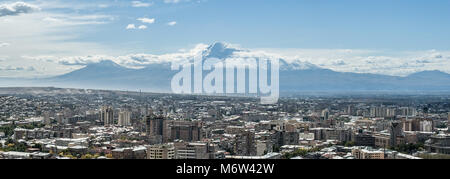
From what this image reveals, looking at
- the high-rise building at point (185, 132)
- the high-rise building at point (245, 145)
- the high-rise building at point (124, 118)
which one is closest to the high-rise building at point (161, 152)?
the high-rise building at point (245, 145)

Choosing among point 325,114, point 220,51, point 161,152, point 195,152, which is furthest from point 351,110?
point 161,152

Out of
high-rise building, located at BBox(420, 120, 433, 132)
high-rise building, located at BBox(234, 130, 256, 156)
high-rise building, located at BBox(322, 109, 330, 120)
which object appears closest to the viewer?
high-rise building, located at BBox(234, 130, 256, 156)

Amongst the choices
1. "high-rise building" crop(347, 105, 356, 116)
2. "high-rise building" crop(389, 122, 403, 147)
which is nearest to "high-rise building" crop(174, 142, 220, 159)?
"high-rise building" crop(389, 122, 403, 147)

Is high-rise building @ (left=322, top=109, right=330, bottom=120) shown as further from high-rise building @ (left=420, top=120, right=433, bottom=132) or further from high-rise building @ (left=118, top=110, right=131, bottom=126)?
high-rise building @ (left=118, top=110, right=131, bottom=126)

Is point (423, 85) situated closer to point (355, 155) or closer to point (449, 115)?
point (449, 115)

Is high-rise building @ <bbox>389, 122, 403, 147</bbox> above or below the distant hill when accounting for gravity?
below
